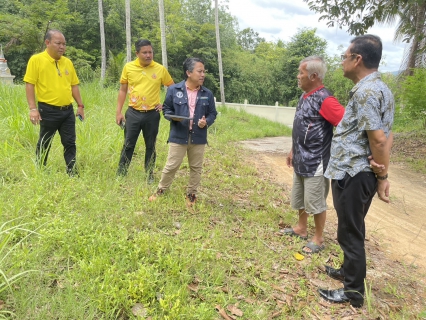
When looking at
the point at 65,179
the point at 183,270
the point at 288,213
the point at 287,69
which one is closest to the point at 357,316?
the point at 183,270

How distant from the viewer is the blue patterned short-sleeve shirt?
2.08 metres

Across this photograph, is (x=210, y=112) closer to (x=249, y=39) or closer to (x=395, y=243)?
(x=395, y=243)

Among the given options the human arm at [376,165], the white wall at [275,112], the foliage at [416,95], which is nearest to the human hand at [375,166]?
the human arm at [376,165]

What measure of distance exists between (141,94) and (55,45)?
1.14m

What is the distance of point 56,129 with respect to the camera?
3.96m

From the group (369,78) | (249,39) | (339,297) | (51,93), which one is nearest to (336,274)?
(339,297)

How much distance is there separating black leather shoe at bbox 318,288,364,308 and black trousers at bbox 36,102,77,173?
324 cm

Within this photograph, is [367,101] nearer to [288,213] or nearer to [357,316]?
[357,316]

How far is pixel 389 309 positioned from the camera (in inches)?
96.9

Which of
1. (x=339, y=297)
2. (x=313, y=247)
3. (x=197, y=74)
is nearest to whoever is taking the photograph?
(x=339, y=297)

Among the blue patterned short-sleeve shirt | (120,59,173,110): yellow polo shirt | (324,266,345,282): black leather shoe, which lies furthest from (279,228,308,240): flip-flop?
(120,59,173,110): yellow polo shirt

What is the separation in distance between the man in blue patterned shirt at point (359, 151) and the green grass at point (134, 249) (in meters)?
0.47

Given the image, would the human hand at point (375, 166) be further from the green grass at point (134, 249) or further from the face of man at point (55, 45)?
the face of man at point (55, 45)

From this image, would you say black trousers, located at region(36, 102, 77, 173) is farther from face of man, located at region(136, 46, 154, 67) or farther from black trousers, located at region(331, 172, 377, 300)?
black trousers, located at region(331, 172, 377, 300)
